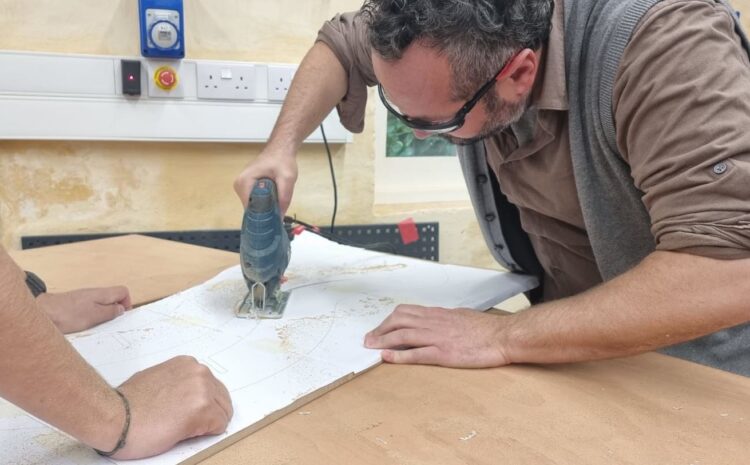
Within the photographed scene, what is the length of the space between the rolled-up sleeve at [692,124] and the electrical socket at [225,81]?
112 centimetres

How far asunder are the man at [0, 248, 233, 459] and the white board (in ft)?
0.08

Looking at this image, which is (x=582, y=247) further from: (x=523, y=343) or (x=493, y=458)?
(x=493, y=458)

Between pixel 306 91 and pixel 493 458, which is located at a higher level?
pixel 306 91

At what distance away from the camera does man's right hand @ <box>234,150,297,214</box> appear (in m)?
1.05

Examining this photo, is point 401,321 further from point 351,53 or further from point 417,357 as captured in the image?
point 351,53

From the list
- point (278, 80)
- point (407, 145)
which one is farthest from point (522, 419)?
point (407, 145)

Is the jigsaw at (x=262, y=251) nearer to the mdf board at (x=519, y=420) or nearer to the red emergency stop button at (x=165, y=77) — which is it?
the mdf board at (x=519, y=420)

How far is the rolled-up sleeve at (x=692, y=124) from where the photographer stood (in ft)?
2.30

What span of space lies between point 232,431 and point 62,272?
0.84 meters

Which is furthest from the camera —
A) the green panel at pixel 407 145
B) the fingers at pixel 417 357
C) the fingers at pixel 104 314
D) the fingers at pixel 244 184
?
the green panel at pixel 407 145

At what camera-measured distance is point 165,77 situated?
5.17 ft

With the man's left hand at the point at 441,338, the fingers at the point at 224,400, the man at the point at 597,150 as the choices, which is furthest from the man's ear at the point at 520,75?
the fingers at the point at 224,400

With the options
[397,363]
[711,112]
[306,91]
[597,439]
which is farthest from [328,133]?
[597,439]

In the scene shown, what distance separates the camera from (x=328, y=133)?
177cm
